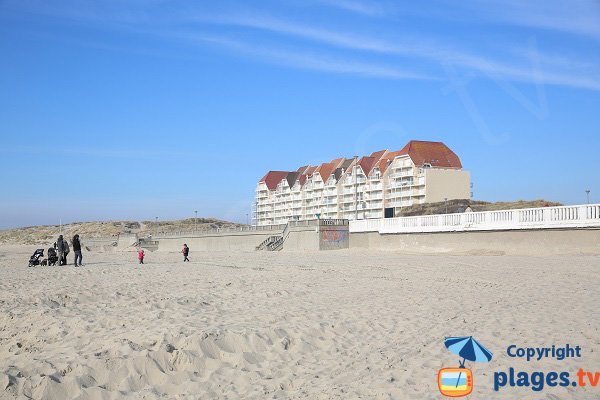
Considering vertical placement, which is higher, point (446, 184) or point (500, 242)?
point (446, 184)

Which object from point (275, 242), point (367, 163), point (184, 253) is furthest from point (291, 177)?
point (184, 253)

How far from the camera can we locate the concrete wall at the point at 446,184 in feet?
296

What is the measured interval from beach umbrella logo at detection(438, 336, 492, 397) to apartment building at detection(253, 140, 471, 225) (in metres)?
65.7

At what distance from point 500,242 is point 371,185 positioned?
74885mm

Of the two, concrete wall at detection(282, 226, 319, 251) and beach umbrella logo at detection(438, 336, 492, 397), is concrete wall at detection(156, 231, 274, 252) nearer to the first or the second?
concrete wall at detection(282, 226, 319, 251)

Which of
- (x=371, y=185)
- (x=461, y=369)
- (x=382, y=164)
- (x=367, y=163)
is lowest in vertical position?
(x=461, y=369)

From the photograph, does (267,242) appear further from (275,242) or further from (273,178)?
(273,178)

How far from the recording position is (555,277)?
618 inches

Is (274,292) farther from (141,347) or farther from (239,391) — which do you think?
(239,391)

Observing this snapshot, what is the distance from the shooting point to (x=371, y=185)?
332ft

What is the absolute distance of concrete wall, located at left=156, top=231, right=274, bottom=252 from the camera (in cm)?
5531

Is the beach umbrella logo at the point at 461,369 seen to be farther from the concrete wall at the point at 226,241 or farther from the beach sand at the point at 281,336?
the concrete wall at the point at 226,241

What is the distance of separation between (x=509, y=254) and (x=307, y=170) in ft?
318

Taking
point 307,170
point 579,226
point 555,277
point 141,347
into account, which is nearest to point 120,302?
point 141,347
